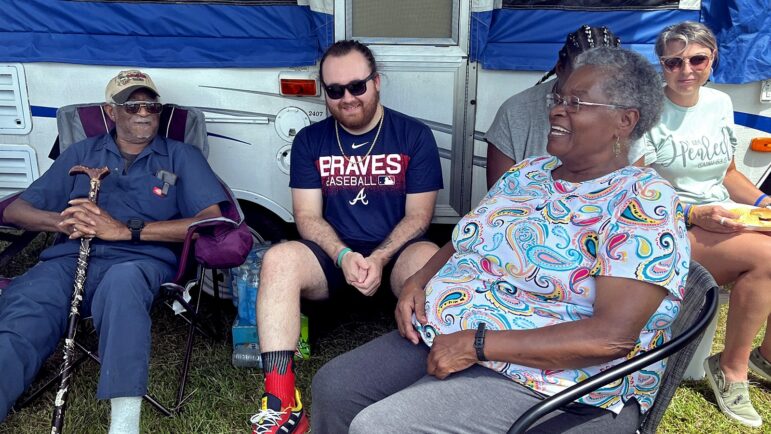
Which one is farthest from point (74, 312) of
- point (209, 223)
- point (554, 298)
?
point (554, 298)

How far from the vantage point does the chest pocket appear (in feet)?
9.93

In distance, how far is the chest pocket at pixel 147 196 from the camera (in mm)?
3025

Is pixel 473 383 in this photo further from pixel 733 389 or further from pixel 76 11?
pixel 76 11

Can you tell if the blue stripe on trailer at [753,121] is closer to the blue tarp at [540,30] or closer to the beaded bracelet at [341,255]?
the blue tarp at [540,30]

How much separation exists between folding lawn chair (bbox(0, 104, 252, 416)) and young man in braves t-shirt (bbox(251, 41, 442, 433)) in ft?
0.97

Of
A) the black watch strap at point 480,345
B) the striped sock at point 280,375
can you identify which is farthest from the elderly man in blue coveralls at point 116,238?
the black watch strap at point 480,345

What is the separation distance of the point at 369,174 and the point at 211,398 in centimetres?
115

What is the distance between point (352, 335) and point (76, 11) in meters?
2.08

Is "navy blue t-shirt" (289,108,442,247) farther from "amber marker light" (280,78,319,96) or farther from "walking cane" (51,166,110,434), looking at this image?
"walking cane" (51,166,110,434)

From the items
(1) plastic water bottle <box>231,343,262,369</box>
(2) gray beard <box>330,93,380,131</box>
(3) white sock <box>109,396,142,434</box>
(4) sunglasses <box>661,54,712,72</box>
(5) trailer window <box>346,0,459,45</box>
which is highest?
(5) trailer window <box>346,0,459,45</box>

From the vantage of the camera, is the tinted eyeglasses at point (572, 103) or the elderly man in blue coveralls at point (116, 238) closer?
the tinted eyeglasses at point (572, 103)

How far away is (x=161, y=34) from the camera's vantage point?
3338mm

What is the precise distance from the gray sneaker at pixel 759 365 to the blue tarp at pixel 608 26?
1296 millimetres

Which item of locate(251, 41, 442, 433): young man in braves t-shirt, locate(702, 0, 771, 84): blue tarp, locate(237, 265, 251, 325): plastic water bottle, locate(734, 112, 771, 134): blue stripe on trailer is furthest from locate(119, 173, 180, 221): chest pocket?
locate(734, 112, 771, 134): blue stripe on trailer
